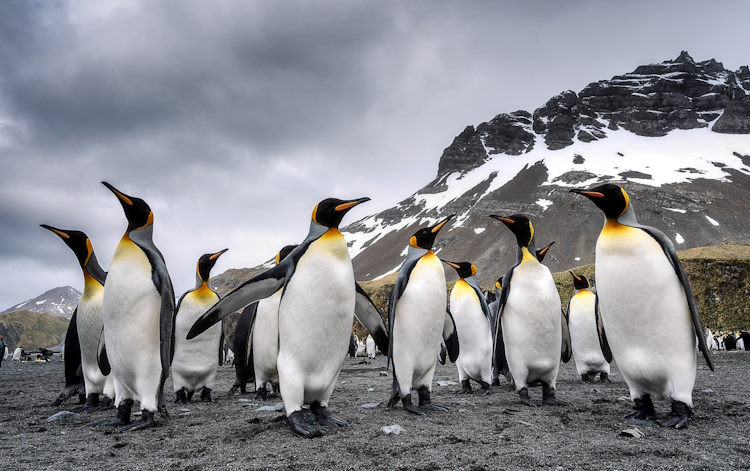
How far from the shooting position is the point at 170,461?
2898 mm

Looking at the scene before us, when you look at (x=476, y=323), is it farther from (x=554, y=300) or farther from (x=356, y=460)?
(x=356, y=460)

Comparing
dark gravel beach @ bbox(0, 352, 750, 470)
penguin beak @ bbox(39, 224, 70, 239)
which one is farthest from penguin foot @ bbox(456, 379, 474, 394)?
penguin beak @ bbox(39, 224, 70, 239)

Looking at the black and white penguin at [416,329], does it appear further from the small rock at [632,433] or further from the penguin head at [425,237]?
the small rock at [632,433]

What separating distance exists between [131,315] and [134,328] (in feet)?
0.37

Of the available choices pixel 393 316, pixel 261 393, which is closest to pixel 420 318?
pixel 393 316

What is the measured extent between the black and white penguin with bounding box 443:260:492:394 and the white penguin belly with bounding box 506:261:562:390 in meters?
1.33

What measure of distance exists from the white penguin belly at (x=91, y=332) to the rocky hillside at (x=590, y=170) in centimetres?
4548

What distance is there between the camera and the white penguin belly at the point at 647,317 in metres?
3.71

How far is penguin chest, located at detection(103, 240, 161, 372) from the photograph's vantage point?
3912 millimetres

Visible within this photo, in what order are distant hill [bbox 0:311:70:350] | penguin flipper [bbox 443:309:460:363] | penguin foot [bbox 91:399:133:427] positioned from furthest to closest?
distant hill [bbox 0:311:70:350] < penguin flipper [bbox 443:309:460:363] < penguin foot [bbox 91:399:133:427]

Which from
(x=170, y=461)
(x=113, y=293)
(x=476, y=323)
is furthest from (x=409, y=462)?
(x=476, y=323)

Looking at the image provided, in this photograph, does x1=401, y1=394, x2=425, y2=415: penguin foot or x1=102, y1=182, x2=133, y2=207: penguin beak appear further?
x1=401, y1=394, x2=425, y2=415: penguin foot

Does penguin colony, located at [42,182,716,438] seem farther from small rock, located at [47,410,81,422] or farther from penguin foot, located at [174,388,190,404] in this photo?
penguin foot, located at [174,388,190,404]

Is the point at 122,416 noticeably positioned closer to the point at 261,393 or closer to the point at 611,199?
the point at 261,393
